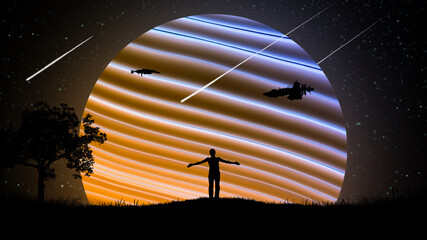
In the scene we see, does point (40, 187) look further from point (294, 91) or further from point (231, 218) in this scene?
point (294, 91)

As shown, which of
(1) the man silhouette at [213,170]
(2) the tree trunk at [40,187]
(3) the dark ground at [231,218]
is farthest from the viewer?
(2) the tree trunk at [40,187]

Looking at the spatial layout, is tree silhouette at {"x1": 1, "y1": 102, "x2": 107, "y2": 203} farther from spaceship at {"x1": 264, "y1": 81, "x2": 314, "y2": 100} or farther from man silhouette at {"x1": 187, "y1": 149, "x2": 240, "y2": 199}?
spaceship at {"x1": 264, "y1": 81, "x2": 314, "y2": 100}

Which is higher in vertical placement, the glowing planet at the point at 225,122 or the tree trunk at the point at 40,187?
the glowing planet at the point at 225,122

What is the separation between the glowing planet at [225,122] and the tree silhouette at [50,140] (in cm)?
48

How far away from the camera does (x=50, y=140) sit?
6355mm

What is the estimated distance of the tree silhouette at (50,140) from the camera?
6.29m

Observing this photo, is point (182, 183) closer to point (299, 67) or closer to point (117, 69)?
Result: point (117, 69)

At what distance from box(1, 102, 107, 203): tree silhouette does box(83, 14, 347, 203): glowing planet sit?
479mm

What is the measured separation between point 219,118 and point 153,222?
2674 mm

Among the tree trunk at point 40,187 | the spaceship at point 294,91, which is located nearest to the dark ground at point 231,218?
the tree trunk at point 40,187

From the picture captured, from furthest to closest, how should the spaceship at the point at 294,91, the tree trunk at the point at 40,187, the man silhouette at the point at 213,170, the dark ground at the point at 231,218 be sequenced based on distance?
the spaceship at the point at 294,91, the tree trunk at the point at 40,187, the man silhouette at the point at 213,170, the dark ground at the point at 231,218

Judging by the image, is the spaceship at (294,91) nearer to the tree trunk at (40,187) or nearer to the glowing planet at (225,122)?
the glowing planet at (225,122)

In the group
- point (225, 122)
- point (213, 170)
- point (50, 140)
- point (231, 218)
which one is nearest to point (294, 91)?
point (225, 122)

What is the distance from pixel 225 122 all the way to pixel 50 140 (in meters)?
3.35
